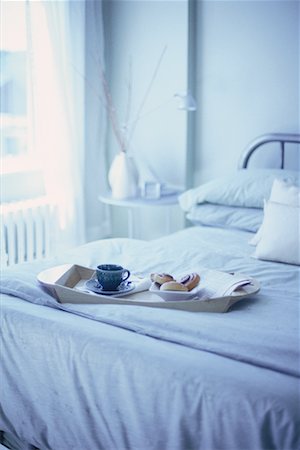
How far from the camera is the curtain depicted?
10.4 feet

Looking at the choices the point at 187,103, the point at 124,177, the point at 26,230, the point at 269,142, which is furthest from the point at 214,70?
the point at 26,230

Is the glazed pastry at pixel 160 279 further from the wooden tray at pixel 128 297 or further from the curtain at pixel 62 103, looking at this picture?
the curtain at pixel 62 103

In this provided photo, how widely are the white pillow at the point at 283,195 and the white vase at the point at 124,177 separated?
0.95m

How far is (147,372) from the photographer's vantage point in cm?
140

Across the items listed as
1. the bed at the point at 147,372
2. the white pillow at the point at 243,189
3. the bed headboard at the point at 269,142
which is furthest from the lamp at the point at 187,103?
the bed at the point at 147,372

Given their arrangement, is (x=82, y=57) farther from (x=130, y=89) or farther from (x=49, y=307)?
(x=49, y=307)

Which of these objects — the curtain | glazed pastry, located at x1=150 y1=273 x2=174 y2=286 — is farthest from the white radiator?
glazed pastry, located at x1=150 y1=273 x2=174 y2=286

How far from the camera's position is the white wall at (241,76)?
310 centimetres

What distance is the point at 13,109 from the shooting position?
3.26m

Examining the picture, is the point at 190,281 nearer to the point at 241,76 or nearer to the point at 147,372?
the point at 147,372

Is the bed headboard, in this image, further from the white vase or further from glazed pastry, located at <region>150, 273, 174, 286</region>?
glazed pastry, located at <region>150, 273, 174, 286</region>

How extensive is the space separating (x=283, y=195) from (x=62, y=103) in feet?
4.67

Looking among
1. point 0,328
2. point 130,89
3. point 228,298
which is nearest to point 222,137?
point 130,89

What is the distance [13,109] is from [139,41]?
2.88 ft
